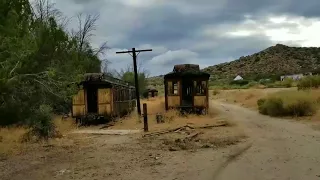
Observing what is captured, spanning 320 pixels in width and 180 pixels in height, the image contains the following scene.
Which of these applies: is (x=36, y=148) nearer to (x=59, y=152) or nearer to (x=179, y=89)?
(x=59, y=152)

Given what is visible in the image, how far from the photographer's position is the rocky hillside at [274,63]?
98.4 m

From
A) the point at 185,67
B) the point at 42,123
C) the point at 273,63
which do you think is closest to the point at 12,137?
the point at 42,123

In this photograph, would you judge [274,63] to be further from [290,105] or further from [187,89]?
[290,105]

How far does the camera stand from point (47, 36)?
673 inches

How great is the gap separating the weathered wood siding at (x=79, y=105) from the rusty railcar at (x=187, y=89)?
5.30 m

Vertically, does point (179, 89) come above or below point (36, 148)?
above

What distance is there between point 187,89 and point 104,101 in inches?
215

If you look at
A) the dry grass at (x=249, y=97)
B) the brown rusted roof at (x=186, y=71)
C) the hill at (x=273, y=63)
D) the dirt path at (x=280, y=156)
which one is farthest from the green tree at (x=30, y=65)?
the hill at (x=273, y=63)

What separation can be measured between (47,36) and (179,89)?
540 inches

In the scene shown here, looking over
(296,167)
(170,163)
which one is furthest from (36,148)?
(296,167)

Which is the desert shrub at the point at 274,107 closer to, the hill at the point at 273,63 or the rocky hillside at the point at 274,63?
the hill at the point at 273,63

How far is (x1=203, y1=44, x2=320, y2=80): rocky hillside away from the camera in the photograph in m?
98.4

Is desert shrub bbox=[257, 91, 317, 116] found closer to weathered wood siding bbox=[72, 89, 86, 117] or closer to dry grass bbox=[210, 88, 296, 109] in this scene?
dry grass bbox=[210, 88, 296, 109]

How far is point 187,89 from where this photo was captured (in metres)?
30.3
